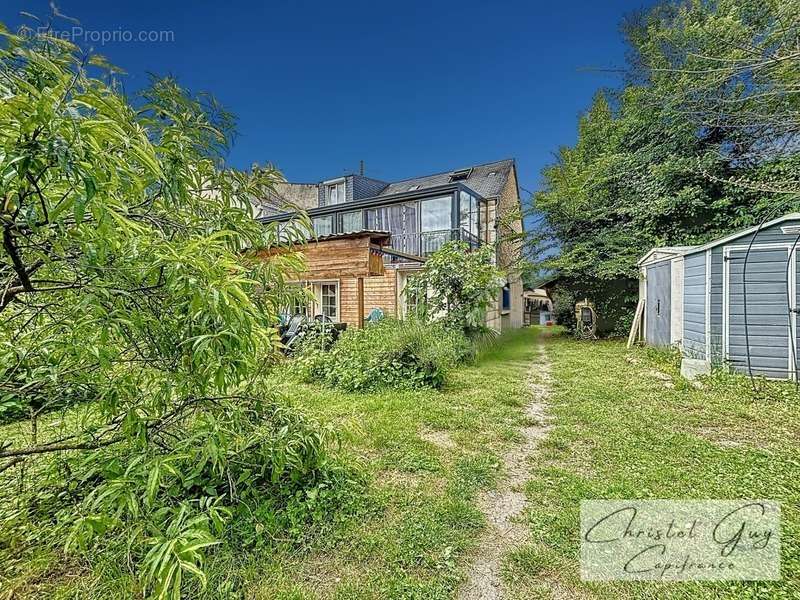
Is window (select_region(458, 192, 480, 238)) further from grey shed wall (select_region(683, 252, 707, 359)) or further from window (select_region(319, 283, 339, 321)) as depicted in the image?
grey shed wall (select_region(683, 252, 707, 359))

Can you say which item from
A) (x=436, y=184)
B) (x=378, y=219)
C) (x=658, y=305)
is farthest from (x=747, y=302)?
(x=436, y=184)

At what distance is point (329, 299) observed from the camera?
1123 centimetres

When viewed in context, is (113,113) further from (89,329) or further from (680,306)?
(680,306)

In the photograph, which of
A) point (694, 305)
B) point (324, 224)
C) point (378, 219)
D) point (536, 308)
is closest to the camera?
point (694, 305)

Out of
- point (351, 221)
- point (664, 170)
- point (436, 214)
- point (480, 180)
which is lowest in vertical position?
point (436, 214)

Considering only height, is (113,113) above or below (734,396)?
above

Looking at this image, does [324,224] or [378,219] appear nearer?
[378,219]

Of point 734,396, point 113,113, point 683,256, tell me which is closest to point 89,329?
point 113,113

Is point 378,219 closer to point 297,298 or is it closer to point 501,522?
point 297,298

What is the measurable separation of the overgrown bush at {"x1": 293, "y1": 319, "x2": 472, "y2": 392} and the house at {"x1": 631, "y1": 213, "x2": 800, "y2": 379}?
→ 14.1 feet

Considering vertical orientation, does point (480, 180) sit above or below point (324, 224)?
above

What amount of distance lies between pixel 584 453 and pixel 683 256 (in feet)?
20.3

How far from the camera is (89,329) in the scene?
4.81 ft

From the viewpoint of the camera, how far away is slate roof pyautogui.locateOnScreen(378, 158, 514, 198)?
1579cm
